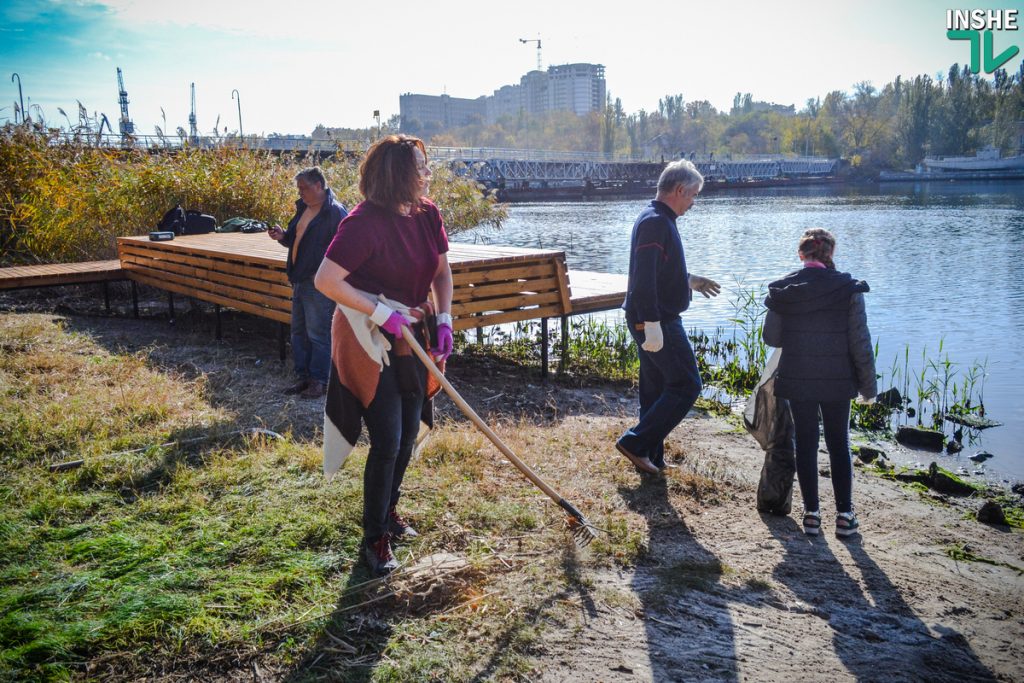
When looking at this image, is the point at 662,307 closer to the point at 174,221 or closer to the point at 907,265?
the point at 174,221

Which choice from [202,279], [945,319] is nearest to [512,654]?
[202,279]

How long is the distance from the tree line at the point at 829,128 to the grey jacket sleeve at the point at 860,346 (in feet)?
214

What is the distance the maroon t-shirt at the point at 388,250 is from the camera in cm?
325

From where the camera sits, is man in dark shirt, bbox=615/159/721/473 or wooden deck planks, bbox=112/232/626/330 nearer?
man in dark shirt, bbox=615/159/721/473

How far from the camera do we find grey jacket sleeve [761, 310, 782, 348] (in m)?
4.28

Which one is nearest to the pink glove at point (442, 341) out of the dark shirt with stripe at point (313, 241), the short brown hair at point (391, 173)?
the short brown hair at point (391, 173)

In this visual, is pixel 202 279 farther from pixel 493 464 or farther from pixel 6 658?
pixel 6 658

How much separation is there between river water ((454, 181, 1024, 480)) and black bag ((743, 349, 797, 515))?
2.84 metres

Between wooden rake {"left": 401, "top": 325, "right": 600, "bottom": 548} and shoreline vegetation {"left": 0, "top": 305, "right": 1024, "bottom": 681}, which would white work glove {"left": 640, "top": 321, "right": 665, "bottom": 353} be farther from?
wooden rake {"left": 401, "top": 325, "right": 600, "bottom": 548}

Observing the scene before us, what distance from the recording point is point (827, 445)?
4387 millimetres

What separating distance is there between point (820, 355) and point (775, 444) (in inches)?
23.2

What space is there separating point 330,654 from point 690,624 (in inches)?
53.9

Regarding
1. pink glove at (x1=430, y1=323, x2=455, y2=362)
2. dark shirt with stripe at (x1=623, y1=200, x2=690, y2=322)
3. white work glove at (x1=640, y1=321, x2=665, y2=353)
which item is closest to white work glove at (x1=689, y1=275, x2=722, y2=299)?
dark shirt with stripe at (x1=623, y1=200, x2=690, y2=322)

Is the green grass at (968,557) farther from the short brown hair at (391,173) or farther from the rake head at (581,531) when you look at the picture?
the short brown hair at (391,173)
